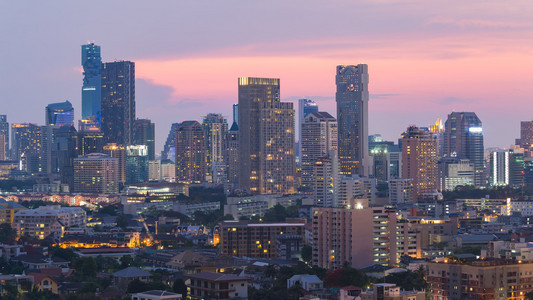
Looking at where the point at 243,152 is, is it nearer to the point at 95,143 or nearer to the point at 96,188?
the point at 96,188

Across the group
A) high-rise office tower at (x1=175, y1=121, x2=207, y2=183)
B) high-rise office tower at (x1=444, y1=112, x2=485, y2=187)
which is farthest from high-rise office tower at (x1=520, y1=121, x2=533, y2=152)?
high-rise office tower at (x1=175, y1=121, x2=207, y2=183)

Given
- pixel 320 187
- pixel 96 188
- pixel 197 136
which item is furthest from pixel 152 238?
pixel 197 136

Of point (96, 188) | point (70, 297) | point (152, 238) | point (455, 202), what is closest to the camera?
point (70, 297)

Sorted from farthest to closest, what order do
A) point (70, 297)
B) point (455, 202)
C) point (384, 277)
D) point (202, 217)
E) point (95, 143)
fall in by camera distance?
1. point (95, 143)
2. point (455, 202)
3. point (202, 217)
4. point (384, 277)
5. point (70, 297)

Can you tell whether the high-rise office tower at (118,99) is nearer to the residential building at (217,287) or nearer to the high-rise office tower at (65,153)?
the high-rise office tower at (65,153)

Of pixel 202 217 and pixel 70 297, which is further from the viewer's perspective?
pixel 202 217

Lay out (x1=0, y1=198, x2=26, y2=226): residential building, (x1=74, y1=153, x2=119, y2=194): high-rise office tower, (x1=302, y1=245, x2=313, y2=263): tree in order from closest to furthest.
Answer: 1. (x1=302, y1=245, x2=313, y2=263): tree
2. (x1=0, y1=198, x2=26, y2=226): residential building
3. (x1=74, y1=153, x2=119, y2=194): high-rise office tower

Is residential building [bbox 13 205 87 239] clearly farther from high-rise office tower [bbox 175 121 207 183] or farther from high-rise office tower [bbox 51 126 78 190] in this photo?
high-rise office tower [bbox 175 121 207 183]

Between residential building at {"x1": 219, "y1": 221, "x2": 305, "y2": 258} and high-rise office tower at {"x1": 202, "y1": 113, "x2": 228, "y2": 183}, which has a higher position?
high-rise office tower at {"x1": 202, "y1": 113, "x2": 228, "y2": 183}
